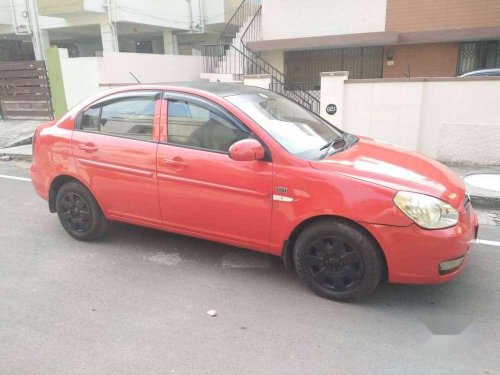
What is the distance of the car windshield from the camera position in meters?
3.56

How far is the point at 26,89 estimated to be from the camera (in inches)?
495

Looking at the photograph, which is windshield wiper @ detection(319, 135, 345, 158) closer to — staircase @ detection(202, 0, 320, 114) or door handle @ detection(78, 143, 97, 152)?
door handle @ detection(78, 143, 97, 152)

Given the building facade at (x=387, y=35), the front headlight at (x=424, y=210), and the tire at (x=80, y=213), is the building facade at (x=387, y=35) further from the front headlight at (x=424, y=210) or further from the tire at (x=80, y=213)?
the front headlight at (x=424, y=210)

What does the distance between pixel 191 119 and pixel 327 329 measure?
2041 mm

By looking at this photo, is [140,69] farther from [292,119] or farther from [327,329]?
[327,329]

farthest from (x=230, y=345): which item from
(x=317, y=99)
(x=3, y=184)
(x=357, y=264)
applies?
(x=317, y=99)

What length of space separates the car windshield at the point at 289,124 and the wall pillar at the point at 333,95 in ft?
13.2

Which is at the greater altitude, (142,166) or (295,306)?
(142,166)

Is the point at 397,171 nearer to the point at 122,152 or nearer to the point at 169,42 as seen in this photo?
the point at 122,152

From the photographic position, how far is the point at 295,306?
3320mm

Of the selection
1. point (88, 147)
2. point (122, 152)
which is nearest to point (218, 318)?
point (122, 152)

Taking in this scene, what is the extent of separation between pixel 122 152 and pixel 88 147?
0.44 m

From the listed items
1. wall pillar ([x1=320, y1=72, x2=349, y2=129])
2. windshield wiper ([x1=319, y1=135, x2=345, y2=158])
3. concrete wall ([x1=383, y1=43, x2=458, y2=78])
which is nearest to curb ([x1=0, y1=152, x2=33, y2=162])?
wall pillar ([x1=320, y1=72, x2=349, y2=129])

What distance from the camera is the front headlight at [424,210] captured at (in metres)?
3.00
